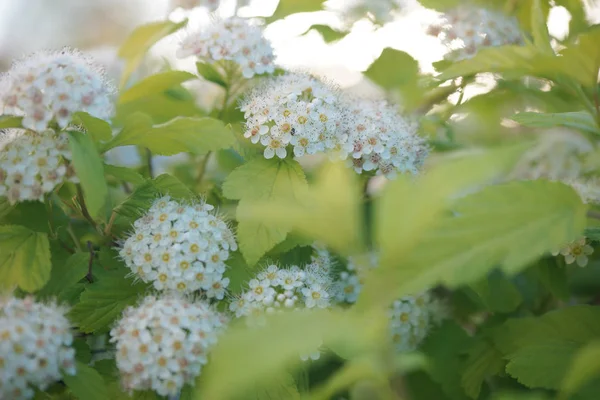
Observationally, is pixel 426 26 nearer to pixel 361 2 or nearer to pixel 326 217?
pixel 361 2

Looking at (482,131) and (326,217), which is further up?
(326,217)

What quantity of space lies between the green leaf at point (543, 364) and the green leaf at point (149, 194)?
1.52 feet

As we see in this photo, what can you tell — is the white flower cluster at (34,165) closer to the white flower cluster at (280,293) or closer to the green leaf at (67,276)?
the green leaf at (67,276)

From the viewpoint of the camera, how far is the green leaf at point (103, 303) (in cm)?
75

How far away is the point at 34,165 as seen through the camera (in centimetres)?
73

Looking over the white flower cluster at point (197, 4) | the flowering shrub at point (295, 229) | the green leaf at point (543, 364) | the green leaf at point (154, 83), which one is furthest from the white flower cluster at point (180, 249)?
the white flower cluster at point (197, 4)

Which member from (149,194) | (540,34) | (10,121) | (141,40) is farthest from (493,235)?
(141,40)

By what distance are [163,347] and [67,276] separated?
21 cm

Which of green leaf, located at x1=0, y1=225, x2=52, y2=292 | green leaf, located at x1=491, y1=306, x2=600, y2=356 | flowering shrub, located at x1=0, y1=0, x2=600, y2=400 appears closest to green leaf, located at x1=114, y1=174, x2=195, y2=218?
flowering shrub, located at x1=0, y1=0, x2=600, y2=400

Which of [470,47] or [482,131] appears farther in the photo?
[482,131]

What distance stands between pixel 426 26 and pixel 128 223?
620mm

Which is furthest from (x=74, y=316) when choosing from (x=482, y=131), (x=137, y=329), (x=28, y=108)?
(x=482, y=131)

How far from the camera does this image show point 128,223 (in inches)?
33.9

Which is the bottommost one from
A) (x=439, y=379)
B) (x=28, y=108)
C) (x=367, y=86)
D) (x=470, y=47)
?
(x=439, y=379)
